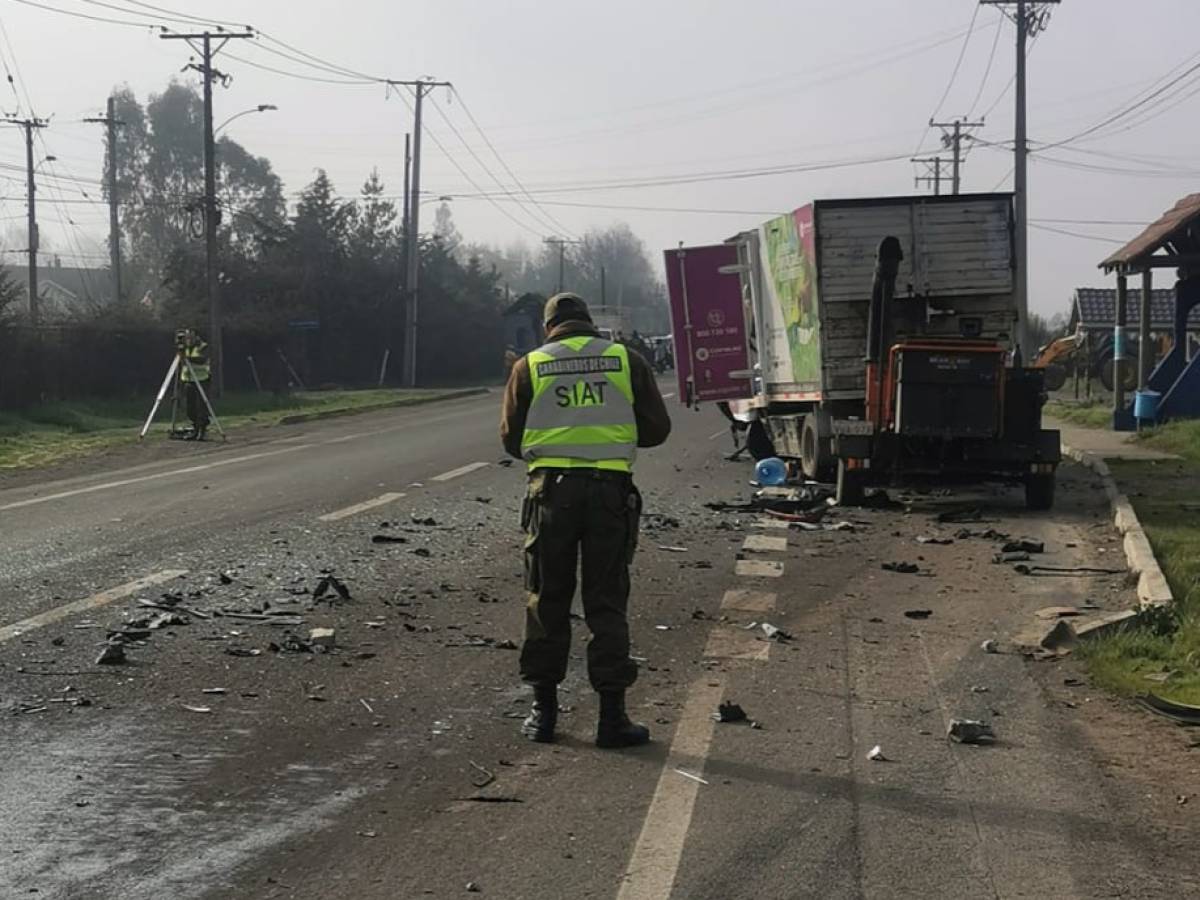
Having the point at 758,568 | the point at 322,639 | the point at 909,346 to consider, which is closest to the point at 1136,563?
the point at 758,568

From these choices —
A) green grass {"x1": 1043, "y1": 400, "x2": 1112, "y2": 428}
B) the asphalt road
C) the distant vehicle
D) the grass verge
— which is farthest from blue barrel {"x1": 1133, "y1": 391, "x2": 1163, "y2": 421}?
the asphalt road

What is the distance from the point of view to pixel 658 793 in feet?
17.7

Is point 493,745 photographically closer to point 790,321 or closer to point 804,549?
point 804,549

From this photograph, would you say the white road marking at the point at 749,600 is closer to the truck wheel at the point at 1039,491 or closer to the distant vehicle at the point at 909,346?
the distant vehicle at the point at 909,346

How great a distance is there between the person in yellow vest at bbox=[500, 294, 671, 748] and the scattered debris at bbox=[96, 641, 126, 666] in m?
2.37

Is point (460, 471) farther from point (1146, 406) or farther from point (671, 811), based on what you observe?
point (1146, 406)

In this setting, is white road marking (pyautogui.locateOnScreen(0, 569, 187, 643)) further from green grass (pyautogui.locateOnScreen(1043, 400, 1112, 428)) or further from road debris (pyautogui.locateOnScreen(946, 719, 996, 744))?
green grass (pyautogui.locateOnScreen(1043, 400, 1112, 428))

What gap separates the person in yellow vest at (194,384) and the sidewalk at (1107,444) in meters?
14.3

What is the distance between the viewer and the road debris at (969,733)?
6.23 meters

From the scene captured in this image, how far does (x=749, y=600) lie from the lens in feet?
31.8

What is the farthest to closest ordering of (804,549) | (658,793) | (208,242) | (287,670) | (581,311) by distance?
(208,242) < (804,549) < (287,670) < (581,311) < (658,793)

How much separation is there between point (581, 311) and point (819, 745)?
2174 millimetres

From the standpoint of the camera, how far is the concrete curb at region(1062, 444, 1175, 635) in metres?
8.44

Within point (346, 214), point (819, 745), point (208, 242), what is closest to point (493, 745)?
point (819, 745)
